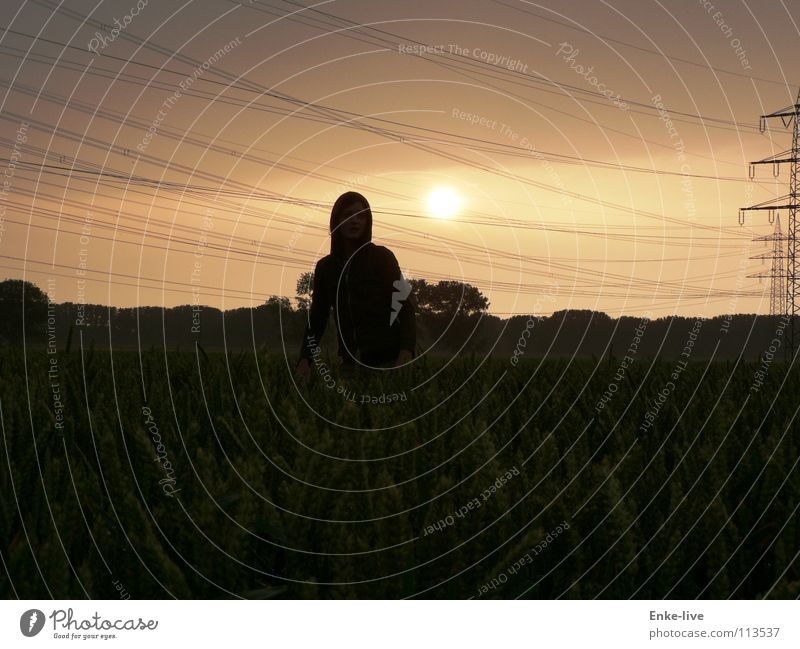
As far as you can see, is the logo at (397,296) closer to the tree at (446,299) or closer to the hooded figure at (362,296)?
the hooded figure at (362,296)

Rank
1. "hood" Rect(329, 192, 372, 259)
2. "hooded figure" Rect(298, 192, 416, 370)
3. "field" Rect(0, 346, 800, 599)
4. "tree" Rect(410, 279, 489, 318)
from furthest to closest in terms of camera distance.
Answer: "tree" Rect(410, 279, 489, 318)
"hooded figure" Rect(298, 192, 416, 370)
"hood" Rect(329, 192, 372, 259)
"field" Rect(0, 346, 800, 599)

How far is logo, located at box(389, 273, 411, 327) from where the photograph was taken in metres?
6.82
